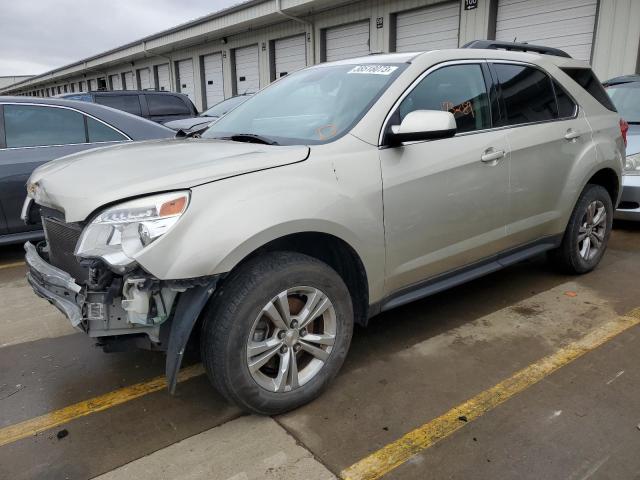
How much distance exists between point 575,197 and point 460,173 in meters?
1.48

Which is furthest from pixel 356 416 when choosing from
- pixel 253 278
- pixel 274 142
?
pixel 274 142

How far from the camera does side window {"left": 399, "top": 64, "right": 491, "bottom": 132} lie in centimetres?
300

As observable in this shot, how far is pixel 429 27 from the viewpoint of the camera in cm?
1239

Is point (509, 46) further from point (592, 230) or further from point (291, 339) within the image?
point (291, 339)

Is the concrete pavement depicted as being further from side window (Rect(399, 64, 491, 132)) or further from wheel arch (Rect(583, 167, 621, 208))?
side window (Rect(399, 64, 491, 132))

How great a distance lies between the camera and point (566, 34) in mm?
9984

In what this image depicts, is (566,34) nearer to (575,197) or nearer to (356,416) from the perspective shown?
(575,197)

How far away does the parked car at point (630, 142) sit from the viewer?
18.5 feet

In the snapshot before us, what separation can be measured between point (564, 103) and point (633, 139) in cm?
282

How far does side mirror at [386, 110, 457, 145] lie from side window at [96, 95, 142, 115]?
931cm

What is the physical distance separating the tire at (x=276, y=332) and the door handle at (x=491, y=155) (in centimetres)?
129

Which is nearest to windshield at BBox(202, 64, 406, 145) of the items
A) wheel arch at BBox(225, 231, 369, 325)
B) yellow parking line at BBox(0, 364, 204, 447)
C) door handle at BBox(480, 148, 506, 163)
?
wheel arch at BBox(225, 231, 369, 325)

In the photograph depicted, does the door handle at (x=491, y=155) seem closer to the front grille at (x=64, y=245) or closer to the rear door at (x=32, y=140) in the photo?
the front grille at (x=64, y=245)

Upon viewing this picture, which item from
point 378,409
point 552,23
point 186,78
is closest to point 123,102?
point 552,23
